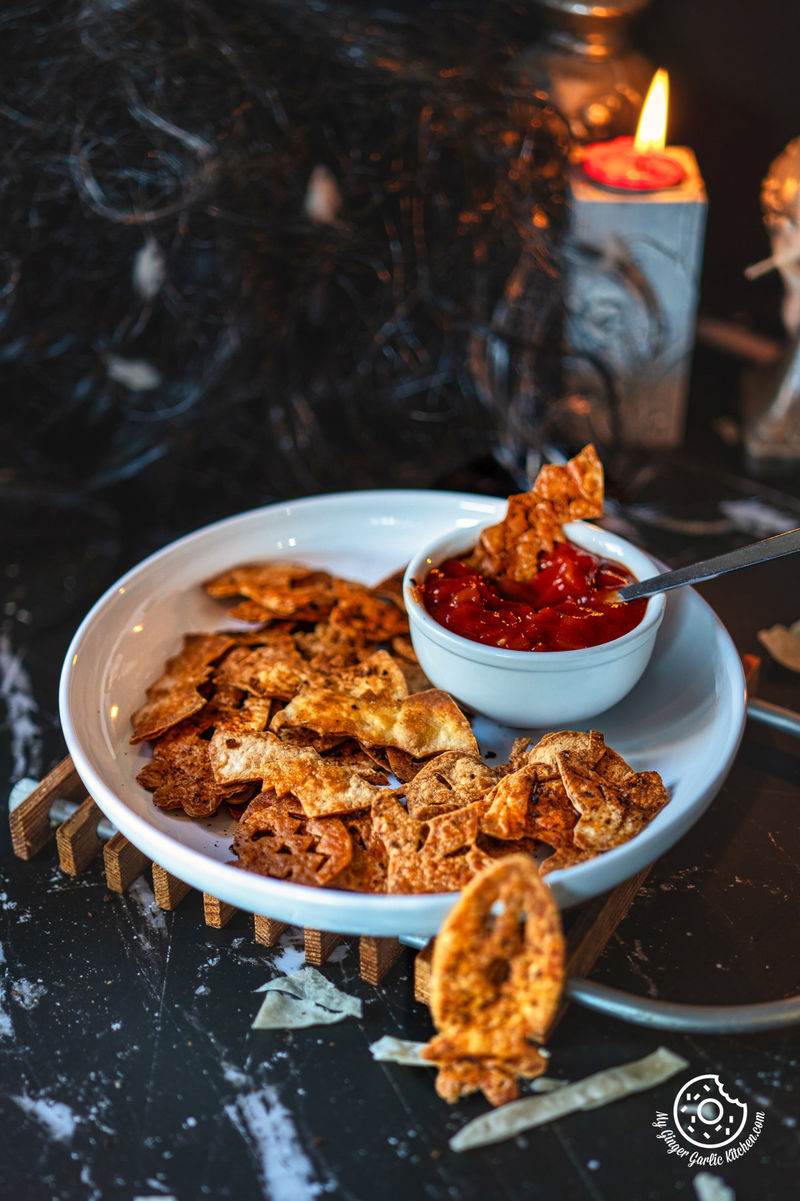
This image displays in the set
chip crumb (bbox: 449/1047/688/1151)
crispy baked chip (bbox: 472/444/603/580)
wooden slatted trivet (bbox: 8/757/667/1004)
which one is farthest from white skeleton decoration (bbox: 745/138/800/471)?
chip crumb (bbox: 449/1047/688/1151)

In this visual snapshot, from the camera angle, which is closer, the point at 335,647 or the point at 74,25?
the point at 335,647

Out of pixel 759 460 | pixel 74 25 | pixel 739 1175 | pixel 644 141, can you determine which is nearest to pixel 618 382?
pixel 759 460

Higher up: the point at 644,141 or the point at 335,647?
the point at 644,141

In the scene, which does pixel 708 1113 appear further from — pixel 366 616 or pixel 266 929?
pixel 366 616

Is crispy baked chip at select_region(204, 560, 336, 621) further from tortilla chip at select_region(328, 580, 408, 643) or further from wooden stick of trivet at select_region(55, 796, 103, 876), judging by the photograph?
wooden stick of trivet at select_region(55, 796, 103, 876)

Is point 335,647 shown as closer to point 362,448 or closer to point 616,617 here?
point 616,617

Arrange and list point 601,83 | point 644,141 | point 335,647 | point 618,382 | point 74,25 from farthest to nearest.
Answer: point 618,382 → point 601,83 → point 644,141 → point 74,25 → point 335,647

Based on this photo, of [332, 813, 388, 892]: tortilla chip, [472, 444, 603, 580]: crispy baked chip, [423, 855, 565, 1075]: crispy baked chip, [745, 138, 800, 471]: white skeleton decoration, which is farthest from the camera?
[745, 138, 800, 471]: white skeleton decoration
